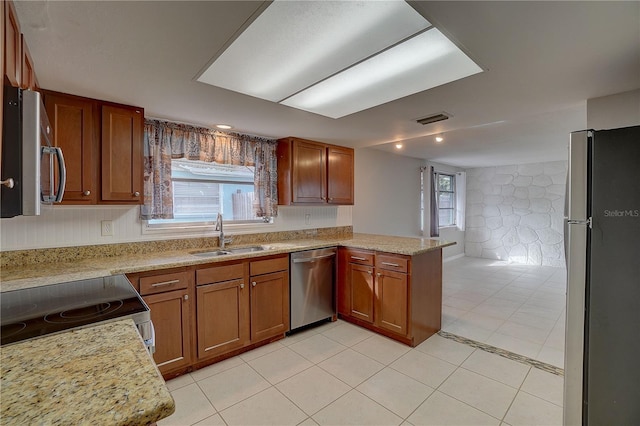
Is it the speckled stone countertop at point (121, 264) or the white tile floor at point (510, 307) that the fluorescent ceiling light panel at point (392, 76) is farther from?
the white tile floor at point (510, 307)

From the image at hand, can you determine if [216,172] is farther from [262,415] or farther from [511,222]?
[511,222]

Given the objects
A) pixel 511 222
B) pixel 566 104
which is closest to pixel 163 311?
pixel 566 104

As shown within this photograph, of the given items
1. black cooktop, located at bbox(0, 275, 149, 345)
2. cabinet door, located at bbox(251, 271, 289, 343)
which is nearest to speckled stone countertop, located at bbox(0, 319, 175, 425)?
black cooktop, located at bbox(0, 275, 149, 345)

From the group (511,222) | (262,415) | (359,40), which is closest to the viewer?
(359,40)

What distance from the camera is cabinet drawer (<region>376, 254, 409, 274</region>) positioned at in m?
2.73

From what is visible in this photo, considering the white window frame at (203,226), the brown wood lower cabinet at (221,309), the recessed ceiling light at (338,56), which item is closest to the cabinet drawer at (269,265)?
the brown wood lower cabinet at (221,309)

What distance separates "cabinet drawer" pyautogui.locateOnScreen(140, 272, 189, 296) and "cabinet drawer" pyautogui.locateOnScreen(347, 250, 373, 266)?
162 cm

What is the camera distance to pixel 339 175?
3.83 metres

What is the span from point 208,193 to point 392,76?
2.13 meters

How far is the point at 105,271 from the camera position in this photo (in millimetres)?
1884

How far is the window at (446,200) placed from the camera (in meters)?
6.74

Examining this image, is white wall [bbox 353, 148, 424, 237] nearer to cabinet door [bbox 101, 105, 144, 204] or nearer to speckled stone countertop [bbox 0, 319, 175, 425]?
cabinet door [bbox 101, 105, 144, 204]

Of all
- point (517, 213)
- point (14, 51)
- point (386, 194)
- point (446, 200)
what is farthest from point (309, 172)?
point (517, 213)

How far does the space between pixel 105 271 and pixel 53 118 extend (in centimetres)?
109
